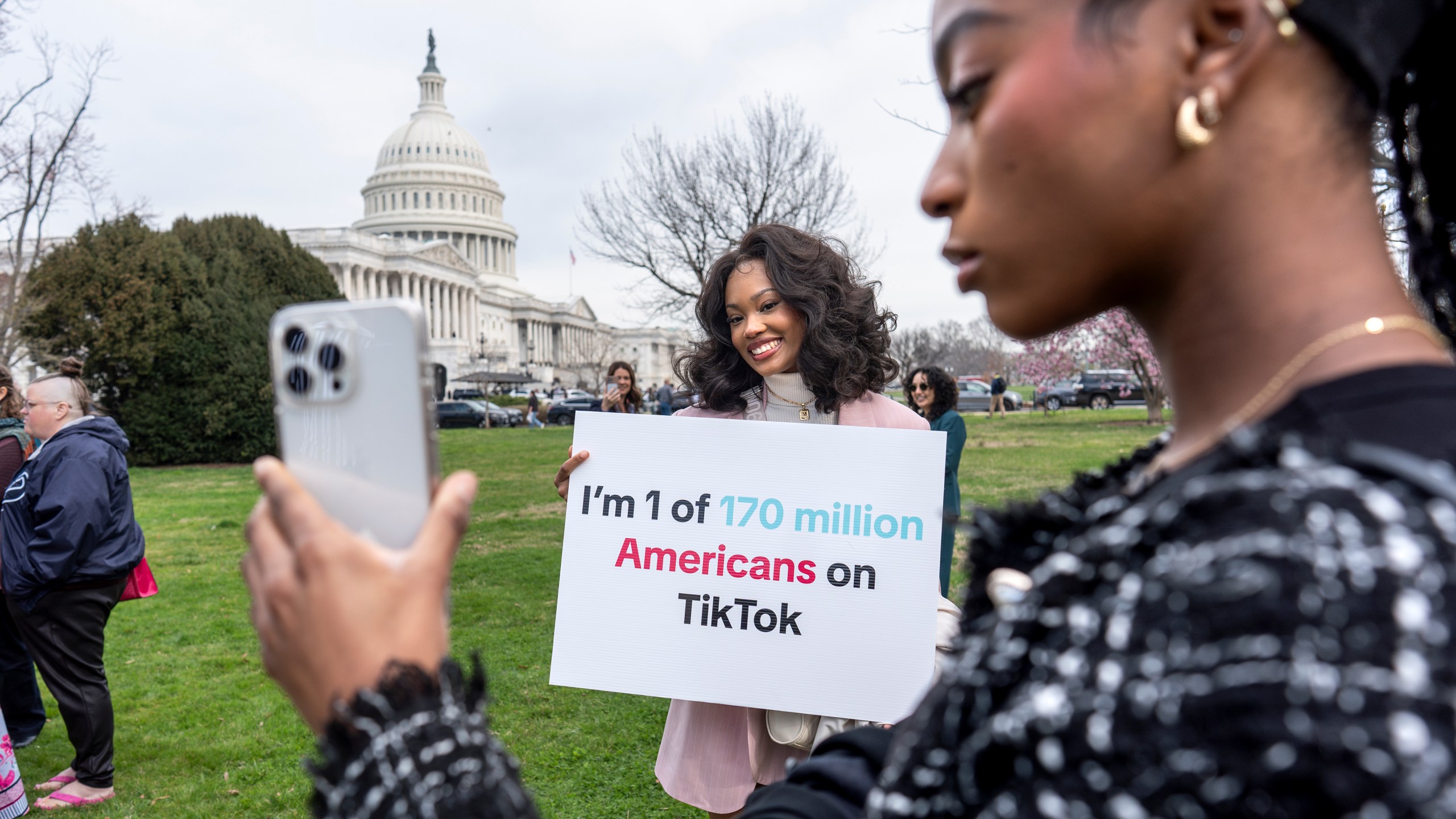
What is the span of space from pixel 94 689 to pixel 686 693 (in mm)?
4285

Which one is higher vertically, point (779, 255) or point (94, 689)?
point (779, 255)

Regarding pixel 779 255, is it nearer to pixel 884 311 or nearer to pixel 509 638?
pixel 884 311

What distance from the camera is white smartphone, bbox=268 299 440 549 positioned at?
37.0 inches

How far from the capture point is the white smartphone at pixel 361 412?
94 cm

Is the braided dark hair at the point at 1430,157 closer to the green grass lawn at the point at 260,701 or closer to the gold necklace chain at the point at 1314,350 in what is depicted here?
the gold necklace chain at the point at 1314,350

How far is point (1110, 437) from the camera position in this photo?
24.2 meters

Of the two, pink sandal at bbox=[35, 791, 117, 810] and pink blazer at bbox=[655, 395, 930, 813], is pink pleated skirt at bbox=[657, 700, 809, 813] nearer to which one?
pink blazer at bbox=[655, 395, 930, 813]

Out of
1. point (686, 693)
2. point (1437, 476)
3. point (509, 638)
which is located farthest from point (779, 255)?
point (509, 638)

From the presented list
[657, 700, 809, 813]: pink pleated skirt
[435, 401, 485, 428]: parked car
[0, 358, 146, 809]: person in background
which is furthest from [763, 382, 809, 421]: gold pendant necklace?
[435, 401, 485, 428]: parked car

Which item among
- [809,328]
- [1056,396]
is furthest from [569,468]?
[1056,396]

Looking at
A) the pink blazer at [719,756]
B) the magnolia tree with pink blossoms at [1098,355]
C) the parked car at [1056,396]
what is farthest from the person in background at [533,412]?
the pink blazer at [719,756]

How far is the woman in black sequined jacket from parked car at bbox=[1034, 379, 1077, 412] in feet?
131

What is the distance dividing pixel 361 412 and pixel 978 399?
46510mm

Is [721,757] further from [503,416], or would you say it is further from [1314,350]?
[503,416]
